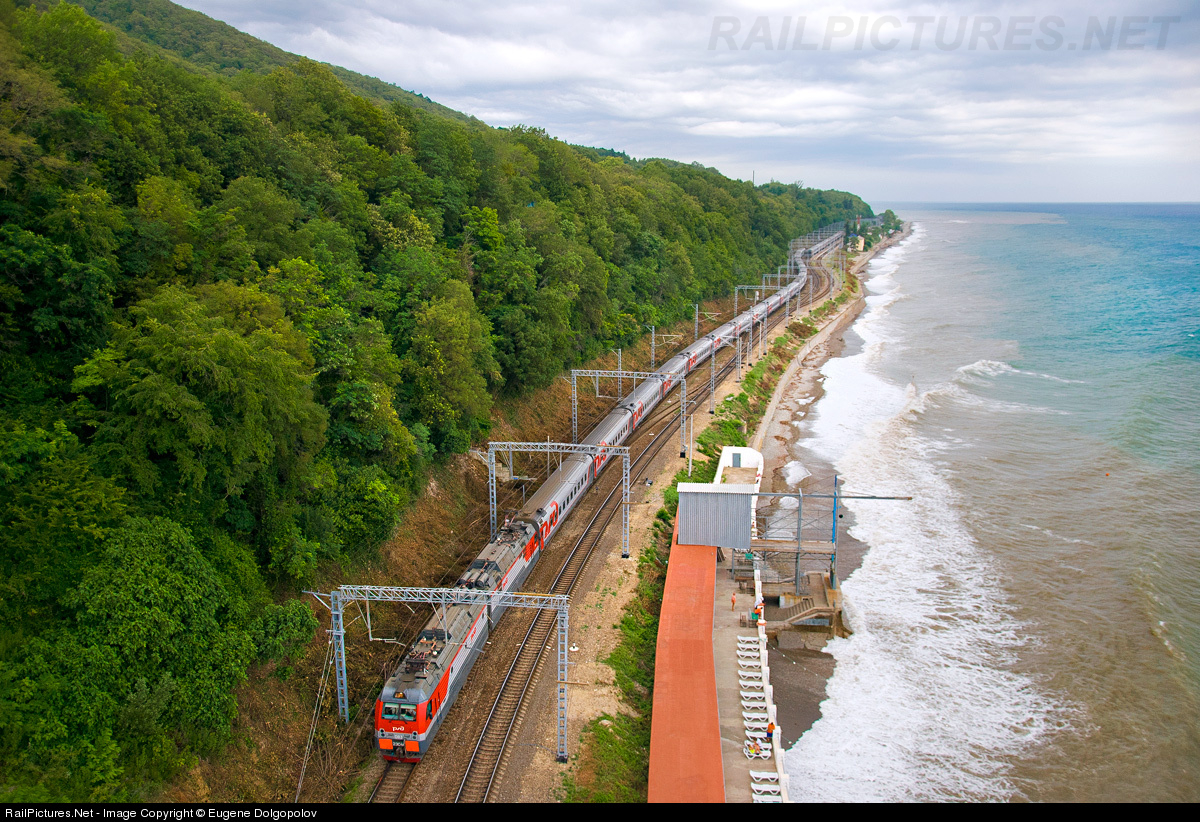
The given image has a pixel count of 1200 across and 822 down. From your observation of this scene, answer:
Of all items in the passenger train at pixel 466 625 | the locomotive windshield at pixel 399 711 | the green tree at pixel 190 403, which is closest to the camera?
the green tree at pixel 190 403

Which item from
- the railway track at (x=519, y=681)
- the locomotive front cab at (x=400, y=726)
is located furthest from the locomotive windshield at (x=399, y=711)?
the railway track at (x=519, y=681)

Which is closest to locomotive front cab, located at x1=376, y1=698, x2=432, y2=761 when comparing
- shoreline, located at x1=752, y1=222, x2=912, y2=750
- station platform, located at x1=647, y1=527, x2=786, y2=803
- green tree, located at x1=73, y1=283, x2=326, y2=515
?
station platform, located at x1=647, y1=527, x2=786, y2=803

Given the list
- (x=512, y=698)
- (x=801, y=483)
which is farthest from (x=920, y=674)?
(x=801, y=483)

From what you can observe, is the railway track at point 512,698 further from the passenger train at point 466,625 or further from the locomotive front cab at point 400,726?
the passenger train at point 466,625

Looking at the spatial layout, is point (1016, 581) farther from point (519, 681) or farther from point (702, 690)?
point (519, 681)

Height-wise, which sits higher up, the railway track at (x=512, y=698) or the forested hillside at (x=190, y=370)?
the forested hillside at (x=190, y=370)

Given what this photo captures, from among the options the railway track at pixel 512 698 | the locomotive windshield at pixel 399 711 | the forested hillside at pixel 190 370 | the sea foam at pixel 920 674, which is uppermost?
the forested hillside at pixel 190 370
